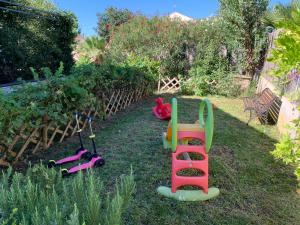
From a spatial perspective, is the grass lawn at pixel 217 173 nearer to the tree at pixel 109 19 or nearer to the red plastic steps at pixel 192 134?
the red plastic steps at pixel 192 134

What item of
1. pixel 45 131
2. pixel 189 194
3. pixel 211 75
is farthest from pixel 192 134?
pixel 211 75

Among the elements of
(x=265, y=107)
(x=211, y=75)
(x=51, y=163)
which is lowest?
(x=51, y=163)

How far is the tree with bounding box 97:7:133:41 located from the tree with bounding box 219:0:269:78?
12153mm

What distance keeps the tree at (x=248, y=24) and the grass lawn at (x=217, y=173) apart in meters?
4.65

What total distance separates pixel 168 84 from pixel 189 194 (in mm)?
8029

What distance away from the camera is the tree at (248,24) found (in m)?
8.94

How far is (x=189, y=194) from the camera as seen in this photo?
Answer: 2.81 metres

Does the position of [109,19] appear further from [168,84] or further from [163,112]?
[163,112]

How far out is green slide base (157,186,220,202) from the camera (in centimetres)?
277

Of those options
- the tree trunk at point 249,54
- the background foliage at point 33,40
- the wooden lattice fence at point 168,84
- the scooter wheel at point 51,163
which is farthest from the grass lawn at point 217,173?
the wooden lattice fence at point 168,84

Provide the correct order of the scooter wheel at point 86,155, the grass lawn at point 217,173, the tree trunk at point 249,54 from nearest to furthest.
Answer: the grass lawn at point 217,173
the scooter wheel at point 86,155
the tree trunk at point 249,54

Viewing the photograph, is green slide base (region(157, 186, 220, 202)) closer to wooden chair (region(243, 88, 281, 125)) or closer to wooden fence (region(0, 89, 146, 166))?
wooden fence (region(0, 89, 146, 166))

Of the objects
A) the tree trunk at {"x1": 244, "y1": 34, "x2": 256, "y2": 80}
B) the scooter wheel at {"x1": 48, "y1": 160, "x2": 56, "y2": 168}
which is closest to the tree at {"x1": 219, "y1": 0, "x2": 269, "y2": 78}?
the tree trunk at {"x1": 244, "y1": 34, "x2": 256, "y2": 80}

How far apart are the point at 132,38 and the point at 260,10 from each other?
5161 millimetres
